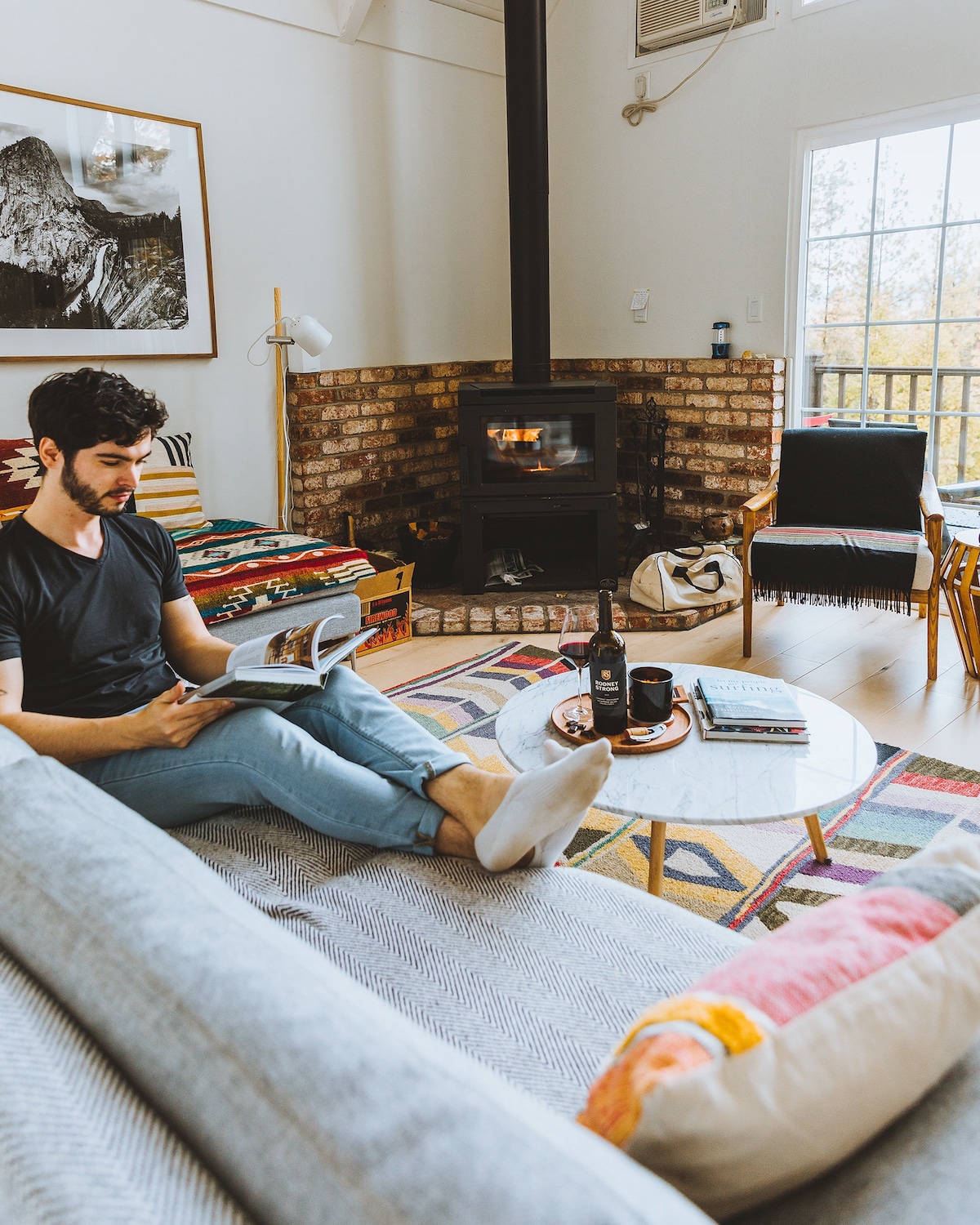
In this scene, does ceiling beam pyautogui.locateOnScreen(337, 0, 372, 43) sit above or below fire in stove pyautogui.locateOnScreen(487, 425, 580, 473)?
above

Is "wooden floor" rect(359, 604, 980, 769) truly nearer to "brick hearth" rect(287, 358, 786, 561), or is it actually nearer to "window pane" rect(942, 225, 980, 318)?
"brick hearth" rect(287, 358, 786, 561)

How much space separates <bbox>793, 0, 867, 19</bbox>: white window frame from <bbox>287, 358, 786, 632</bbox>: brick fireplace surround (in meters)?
1.36

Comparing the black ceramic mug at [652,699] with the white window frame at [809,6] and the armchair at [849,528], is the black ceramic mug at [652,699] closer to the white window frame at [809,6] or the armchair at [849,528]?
the armchair at [849,528]

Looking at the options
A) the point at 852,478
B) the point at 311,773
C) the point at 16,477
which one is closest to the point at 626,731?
the point at 311,773

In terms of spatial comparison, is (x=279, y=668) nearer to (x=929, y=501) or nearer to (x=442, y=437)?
(x=929, y=501)

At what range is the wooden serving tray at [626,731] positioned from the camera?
1.80 metres

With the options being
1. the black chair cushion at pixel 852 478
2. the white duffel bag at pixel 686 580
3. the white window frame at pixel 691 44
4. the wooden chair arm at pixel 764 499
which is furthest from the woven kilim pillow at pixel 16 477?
the white window frame at pixel 691 44

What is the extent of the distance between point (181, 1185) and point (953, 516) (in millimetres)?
4056

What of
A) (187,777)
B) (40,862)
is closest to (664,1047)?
(40,862)

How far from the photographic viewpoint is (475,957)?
1.17 m

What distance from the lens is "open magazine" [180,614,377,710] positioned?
1.50 meters

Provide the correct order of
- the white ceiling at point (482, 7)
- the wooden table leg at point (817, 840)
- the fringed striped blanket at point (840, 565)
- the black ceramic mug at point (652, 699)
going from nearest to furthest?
the black ceramic mug at point (652, 699)
the wooden table leg at point (817, 840)
the fringed striped blanket at point (840, 565)
the white ceiling at point (482, 7)

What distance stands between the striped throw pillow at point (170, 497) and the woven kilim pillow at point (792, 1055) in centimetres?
308

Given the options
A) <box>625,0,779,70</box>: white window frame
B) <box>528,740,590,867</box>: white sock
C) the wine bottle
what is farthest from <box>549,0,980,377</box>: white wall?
<box>528,740,590,867</box>: white sock
